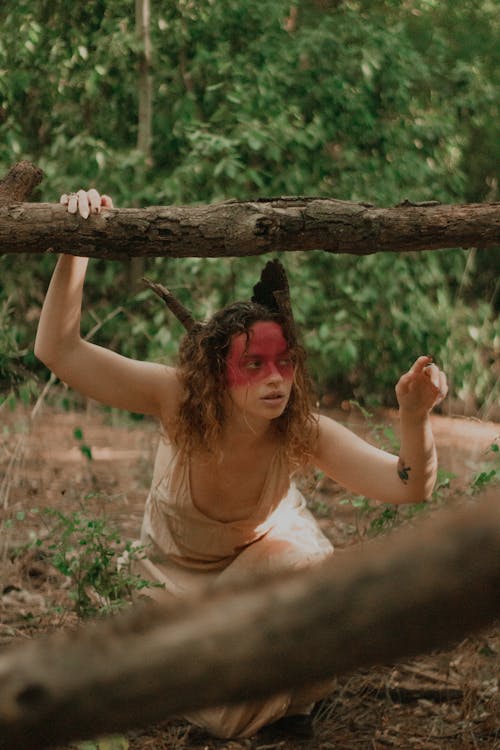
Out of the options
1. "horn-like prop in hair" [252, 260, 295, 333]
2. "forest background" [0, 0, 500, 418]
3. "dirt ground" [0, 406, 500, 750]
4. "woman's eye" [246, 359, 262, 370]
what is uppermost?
"forest background" [0, 0, 500, 418]

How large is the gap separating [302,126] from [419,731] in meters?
4.27

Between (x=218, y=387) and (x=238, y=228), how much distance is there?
65 cm

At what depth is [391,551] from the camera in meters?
0.59

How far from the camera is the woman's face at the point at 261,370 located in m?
2.92

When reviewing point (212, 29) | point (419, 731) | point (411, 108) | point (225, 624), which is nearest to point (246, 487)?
point (419, 731)

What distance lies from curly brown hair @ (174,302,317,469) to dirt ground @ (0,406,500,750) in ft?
1.33

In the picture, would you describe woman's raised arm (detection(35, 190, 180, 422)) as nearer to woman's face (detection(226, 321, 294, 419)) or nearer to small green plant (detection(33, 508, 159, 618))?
woman's face (detection(226, 321, 294, 419))

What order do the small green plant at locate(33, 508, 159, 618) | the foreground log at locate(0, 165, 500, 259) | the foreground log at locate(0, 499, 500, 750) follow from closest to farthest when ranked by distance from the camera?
the foreground log at locate(0, 499, 500, 750) → the foreground log at locate(0, 165, 500, 259) → the small green plant at locate(33, 508, 159, 618)

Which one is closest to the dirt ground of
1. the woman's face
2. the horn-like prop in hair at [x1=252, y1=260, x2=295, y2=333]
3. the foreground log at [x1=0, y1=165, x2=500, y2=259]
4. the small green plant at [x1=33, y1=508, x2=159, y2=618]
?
the small green plant at [x1=33, y1=508, x2=159, y2=618]

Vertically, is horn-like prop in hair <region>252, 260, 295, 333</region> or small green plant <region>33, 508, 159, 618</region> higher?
horn-like prop in hair <region>252, 260, 295, 333</region>

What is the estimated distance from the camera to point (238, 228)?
248 cm

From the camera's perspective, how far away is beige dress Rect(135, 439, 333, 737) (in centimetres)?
311

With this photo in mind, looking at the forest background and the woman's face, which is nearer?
the woman's face

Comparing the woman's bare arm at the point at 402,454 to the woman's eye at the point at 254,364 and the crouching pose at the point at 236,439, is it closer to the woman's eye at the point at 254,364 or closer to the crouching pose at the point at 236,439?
the crouching pose at the point at 236,439
